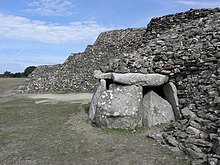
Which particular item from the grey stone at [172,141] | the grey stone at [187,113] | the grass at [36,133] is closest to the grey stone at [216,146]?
the grey stone at [172,141]

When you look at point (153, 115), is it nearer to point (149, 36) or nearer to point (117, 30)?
point (149, 36)

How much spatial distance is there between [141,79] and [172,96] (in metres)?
1.19

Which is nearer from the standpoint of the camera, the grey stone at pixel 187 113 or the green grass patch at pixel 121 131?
the grey stone at pixel 187 113

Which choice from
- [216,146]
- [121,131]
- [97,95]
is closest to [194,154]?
[216,146]

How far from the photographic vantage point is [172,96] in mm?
10000

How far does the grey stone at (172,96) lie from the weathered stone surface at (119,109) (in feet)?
3.61

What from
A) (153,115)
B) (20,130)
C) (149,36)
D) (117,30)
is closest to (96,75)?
(153,115)

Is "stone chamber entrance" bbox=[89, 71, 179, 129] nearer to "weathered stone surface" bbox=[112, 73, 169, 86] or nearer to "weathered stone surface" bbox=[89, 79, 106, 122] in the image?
"weathered stone surface" bbox=[112, 73, 169, 86]

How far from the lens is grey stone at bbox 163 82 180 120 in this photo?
A: 978cm

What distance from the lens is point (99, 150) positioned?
25.1 feet

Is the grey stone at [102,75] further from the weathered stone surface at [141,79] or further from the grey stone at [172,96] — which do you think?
the grey stone at [172,96]

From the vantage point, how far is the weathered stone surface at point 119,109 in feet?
30.6

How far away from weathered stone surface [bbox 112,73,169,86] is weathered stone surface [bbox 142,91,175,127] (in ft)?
1.36

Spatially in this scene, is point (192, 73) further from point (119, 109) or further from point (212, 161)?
point (212, 161)
